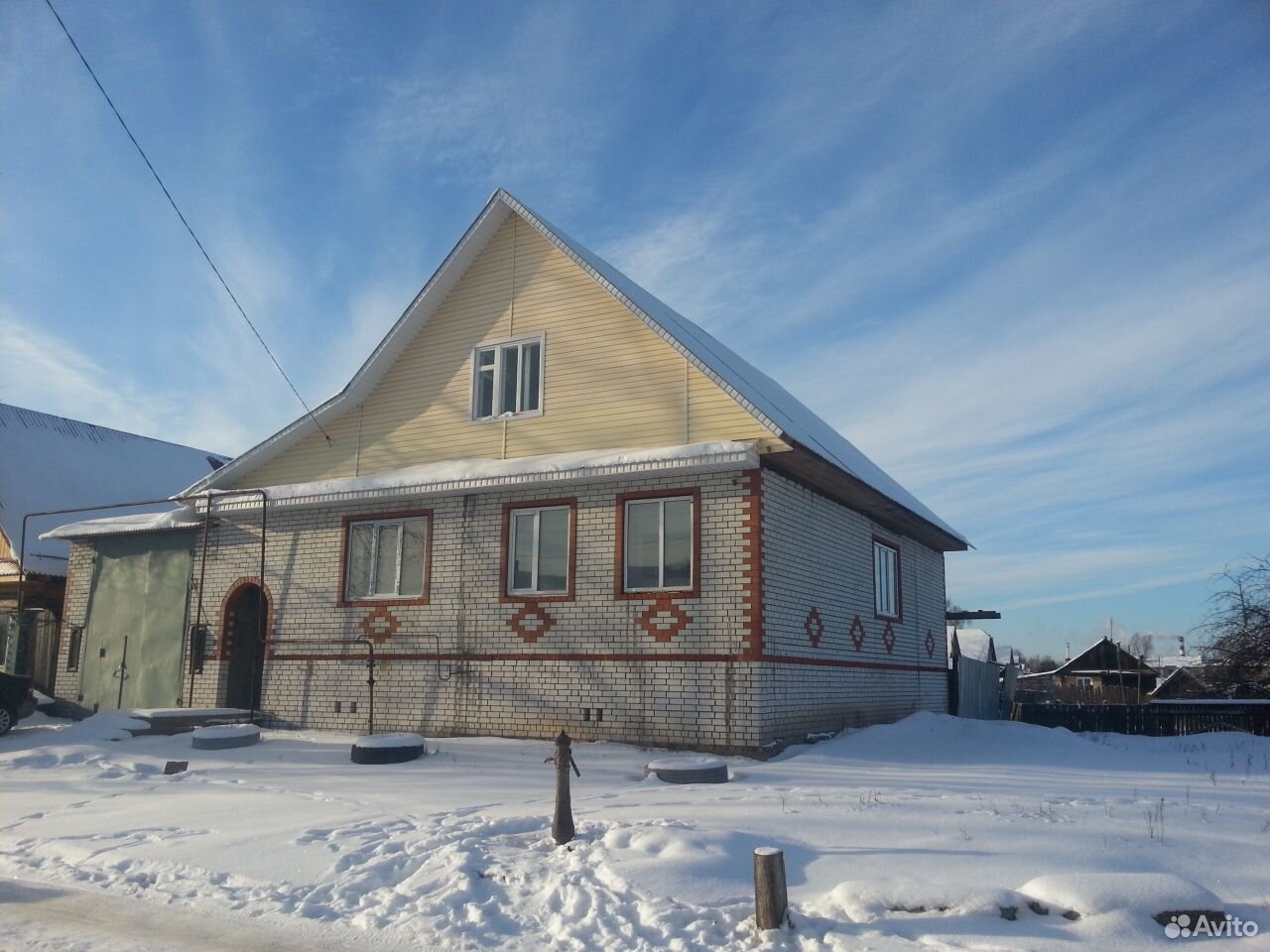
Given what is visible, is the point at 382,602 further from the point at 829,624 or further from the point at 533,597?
the point at 829,624

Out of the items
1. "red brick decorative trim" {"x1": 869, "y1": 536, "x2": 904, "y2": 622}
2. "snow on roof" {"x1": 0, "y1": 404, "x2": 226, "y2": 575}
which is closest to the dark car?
"snow on roof" {"x1": 0, "y1": 404, "x2": 226, "y2": 575}

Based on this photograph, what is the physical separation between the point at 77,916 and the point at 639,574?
850 cm

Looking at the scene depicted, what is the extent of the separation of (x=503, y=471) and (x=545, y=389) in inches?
59.4

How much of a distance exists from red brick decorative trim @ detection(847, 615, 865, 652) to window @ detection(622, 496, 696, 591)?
13.1 feet

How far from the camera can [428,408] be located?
16.3 metres

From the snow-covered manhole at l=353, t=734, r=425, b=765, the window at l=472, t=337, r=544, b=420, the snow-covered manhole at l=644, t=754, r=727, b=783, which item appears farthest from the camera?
the window at l=472, t=337, r=544, b=420

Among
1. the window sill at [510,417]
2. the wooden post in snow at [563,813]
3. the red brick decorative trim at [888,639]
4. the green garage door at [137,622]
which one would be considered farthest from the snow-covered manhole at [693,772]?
the green garage door at [137,622]

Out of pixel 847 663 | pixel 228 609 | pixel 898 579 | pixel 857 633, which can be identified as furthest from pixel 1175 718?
pixel 228 609

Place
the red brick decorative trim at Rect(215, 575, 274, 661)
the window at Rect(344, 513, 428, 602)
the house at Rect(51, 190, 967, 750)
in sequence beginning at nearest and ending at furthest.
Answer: the house at Rect(51, 190, 967, 750) → the window at Rect(344, 513, 428, 602) → the red brick decorative trim at Rect(215, 575, 274, 661)

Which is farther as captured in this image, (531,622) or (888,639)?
(888,639)

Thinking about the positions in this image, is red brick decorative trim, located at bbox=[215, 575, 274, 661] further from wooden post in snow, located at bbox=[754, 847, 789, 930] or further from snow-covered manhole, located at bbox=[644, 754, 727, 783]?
wooden post in snow, located at bbox=[754, 847, 789, 930]

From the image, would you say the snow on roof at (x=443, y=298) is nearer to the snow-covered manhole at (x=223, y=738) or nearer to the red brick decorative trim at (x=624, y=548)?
the red brick decorative trim at (x=624, y=548)

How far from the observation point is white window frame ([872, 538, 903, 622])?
18.1 metres

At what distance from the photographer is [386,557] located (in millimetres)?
16109
